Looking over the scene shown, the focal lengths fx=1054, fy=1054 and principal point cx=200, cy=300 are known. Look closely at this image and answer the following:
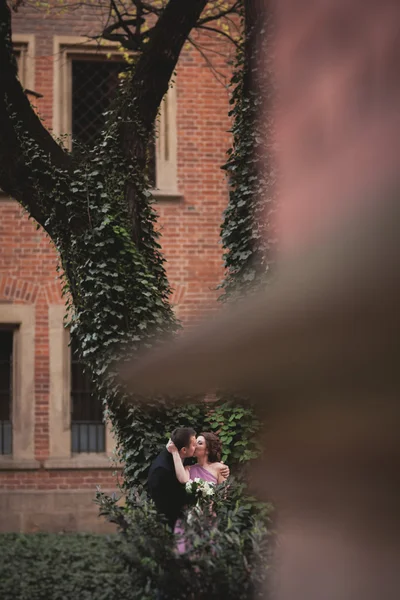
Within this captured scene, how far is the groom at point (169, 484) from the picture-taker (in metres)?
6.90

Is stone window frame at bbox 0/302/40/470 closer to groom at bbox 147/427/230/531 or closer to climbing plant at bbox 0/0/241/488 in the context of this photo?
climbing plant at bbox 0/0/241/488

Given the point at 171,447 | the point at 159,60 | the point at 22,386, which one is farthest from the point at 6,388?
the point at 171,447

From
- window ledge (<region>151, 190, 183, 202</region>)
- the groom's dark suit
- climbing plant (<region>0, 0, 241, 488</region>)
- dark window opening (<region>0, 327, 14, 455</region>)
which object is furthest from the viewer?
window ledge (<region>151, 190, 183, 202</region>)

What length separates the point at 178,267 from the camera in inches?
568

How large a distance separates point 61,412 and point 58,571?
14.4 ft

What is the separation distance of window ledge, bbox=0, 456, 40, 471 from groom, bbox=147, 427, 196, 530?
6928 millimetres

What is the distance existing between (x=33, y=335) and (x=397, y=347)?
13.7 m

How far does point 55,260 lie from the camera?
14.3m

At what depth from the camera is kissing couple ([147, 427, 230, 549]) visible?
691 centimetres

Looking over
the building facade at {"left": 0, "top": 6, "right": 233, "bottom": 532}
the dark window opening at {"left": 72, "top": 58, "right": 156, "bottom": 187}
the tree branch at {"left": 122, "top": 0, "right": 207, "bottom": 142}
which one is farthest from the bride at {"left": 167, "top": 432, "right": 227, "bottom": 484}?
the dark window opening at {"left": 72, "top": 58, "right": 156, "bottom": 187}

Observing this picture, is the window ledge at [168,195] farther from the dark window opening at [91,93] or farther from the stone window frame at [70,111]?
the dark window opening at [91,93]

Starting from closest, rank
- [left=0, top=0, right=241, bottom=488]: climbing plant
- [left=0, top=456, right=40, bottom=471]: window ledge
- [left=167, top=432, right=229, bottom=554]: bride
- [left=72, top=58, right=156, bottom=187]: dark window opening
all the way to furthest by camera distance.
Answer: [left=167, top=432, right=229, bottom=554]: bride, [left=0, top=0, right=241, bottom=488]: climbing plant, [left=0, top=456, right=40, bottom=471]: window ledge, [left=72, top=58, right=156, bottom=187]: dark window opening

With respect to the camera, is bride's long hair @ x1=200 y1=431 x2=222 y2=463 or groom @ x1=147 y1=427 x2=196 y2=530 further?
bride's long hair @ x1=200 y1=431 x2=222 y2=463

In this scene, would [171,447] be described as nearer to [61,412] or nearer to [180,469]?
[180,469]
